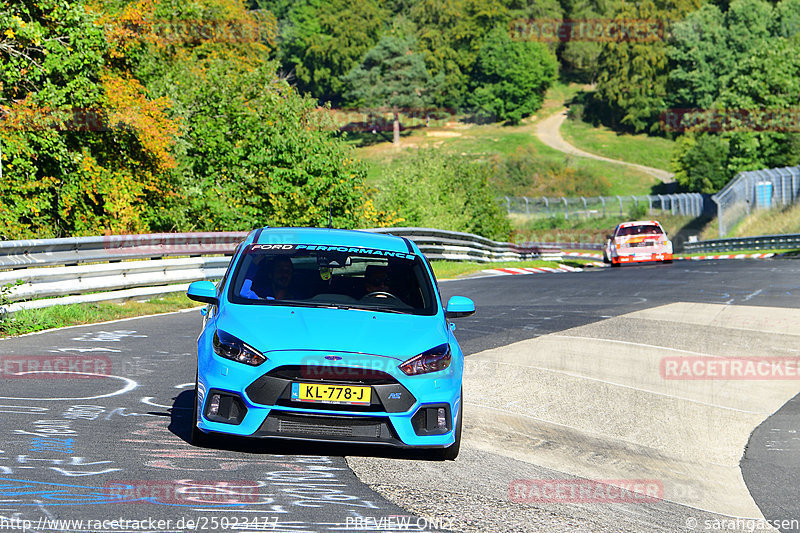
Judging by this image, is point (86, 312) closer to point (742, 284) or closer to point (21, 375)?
point (21, 375)

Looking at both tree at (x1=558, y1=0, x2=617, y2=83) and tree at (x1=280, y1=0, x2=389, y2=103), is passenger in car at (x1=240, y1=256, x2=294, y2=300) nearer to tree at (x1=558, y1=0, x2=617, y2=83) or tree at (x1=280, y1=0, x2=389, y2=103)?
tree at (x1=280, y1=0, x2=389, y2=103)

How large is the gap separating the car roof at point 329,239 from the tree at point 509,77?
13858cm

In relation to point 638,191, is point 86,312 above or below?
above

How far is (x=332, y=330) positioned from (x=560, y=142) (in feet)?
421

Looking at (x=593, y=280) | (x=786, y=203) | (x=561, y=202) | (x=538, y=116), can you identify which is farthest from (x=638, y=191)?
(x=593, y=280)

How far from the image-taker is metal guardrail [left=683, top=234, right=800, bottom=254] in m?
48.4

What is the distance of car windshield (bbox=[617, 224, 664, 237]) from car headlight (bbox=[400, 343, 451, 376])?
2810 centimetres

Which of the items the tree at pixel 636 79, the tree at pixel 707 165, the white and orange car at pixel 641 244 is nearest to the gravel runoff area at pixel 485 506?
the white and orange car at pixel 641 244

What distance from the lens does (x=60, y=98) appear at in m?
21.0

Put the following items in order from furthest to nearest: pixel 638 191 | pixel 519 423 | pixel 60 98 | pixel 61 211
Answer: pixel 638 191, pixel 61 211, pixel 60 98, pixel 519 423

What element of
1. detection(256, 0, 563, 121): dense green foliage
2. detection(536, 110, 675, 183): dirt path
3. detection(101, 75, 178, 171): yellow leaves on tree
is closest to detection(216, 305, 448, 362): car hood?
detection(101, 75, 178, 171): yellow leaves on tree

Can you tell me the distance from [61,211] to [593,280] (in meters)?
12.4

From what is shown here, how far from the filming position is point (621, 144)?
132m

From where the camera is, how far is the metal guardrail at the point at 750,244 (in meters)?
48.4
